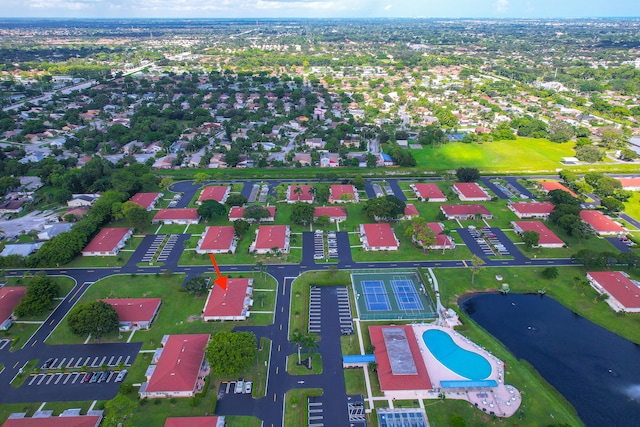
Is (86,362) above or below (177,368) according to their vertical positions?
below

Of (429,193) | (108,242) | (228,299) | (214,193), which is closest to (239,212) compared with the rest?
(214,193)

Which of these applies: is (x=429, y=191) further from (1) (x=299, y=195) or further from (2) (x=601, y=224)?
(2) (x=601, y=224)

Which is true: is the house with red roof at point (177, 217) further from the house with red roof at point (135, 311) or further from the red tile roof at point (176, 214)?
the house with red roof at point (135, 311)

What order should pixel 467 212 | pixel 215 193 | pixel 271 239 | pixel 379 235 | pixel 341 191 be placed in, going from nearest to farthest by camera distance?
pixel 271 239, pixel 379 235, pixel 467 212, pixel 341 191, pixel 215 193

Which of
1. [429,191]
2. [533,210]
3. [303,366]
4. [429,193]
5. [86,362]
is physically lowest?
[86,362]

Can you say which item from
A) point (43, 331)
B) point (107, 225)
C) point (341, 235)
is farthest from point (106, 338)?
point (341, 235)

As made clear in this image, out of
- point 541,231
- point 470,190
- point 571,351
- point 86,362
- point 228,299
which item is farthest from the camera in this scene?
point 470,190

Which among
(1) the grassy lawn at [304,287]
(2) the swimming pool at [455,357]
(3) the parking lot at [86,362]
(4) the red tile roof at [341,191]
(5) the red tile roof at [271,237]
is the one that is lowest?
(3) the parking lot at [86,362]

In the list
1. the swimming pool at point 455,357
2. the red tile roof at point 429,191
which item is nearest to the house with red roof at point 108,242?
the swimming pool at point 455,357
